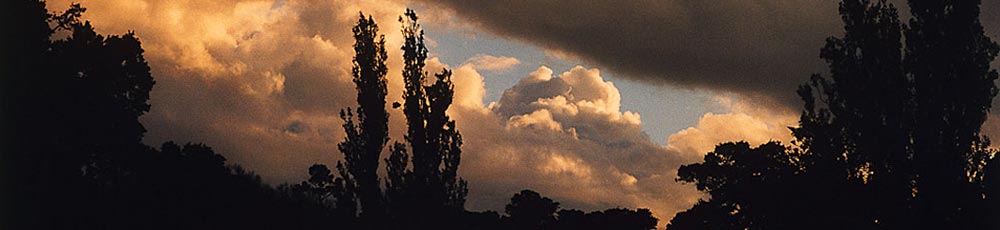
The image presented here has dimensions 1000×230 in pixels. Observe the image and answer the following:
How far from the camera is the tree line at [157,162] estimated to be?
22828 millimetres

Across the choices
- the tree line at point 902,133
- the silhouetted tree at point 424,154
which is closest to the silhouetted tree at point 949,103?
the tree line at point 902,133

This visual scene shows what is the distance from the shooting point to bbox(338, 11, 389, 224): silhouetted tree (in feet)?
112

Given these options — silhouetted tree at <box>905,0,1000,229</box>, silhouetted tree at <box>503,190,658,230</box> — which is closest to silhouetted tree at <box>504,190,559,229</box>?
silhouetted tree at <box>503,190,658,230</box>

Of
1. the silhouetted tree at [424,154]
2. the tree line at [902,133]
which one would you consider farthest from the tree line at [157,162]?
the tree line at [902,133]

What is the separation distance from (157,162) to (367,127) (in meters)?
8.26

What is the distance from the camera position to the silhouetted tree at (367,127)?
34.1m

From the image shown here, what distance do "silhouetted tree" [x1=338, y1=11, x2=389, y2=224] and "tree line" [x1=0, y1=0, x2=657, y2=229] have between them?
0.17ft

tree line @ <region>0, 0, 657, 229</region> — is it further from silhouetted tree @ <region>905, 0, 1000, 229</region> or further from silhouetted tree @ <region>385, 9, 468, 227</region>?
silhouetted tree @ <region>905, 0, 1000, 229</region>

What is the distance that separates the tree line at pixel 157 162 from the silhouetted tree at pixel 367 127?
0.05 meters

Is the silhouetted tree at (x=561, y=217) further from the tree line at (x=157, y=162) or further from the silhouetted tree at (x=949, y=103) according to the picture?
the silhouetted tree at (x=949, y=103)

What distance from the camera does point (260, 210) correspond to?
36.7m

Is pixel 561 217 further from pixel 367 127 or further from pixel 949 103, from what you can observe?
pixel 949 103

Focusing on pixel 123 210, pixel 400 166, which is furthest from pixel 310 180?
pixel 123 210

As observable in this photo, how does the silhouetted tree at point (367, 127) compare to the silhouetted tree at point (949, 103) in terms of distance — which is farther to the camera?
the silhouetted tree at point (367, 127)
